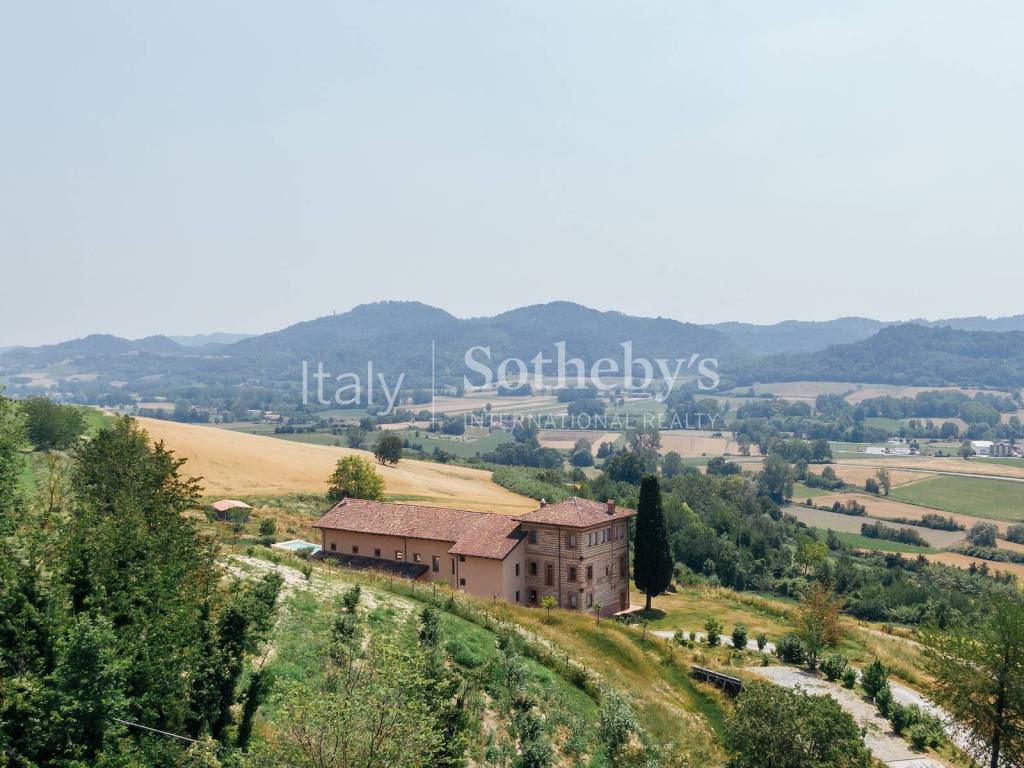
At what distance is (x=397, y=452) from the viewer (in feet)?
363

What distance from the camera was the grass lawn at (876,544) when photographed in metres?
111

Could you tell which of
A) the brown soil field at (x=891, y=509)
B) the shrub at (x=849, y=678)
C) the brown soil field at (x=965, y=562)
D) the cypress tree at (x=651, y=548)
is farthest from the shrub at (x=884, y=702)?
the brown soil field at (x=891, y=509)

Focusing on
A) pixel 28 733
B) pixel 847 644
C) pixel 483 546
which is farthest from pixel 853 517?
pixel 28 733

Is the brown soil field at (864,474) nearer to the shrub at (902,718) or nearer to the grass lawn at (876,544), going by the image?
the grass lawn at (876,544)

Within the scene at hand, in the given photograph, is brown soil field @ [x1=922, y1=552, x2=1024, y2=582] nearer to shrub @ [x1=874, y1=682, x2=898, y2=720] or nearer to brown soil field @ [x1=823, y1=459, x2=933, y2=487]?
brown soil field @ [x1=823, y1=459, x2=933, y2=487]

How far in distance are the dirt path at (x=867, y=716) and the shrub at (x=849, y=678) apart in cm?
40

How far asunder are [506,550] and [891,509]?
112m

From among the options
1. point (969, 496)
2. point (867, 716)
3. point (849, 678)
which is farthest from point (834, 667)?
point (969, 496)

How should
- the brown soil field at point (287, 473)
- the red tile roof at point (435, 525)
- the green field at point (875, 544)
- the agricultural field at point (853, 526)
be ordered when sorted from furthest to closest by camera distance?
the agricultural field at point (853, 526) → the green field at point (875, 544) → the brown soil field at point (287, 473) → the red tile roof at point (435, 525)

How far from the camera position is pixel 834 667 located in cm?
4378

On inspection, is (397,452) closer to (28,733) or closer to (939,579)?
(939,579)

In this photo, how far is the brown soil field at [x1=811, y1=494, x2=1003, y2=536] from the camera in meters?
133

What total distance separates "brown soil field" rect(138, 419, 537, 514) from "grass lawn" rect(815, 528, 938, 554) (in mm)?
48648

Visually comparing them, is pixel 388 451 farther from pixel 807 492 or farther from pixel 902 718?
pixel 807 492
